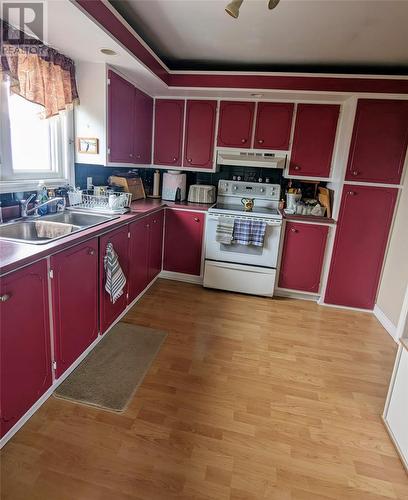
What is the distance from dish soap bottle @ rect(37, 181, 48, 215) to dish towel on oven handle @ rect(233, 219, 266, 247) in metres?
1.75

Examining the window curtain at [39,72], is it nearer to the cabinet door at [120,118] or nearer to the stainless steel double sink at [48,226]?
the cabinet door at [120,118]

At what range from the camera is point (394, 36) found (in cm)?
228

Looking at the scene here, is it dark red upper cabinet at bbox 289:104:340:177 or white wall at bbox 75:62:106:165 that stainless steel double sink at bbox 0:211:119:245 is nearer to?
white wall at bbox 75:62:106:165

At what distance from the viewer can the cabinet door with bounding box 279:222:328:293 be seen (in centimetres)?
316

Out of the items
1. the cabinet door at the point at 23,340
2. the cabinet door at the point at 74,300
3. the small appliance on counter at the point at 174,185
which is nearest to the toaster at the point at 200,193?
the small appliance on counter at the point at 174,185

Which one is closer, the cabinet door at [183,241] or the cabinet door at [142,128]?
the cabinet door at [142,128]

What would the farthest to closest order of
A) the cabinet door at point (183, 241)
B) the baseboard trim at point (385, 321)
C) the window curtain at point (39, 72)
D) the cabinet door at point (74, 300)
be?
the cabinet door at point (183, 241), the baseboard trim at point (385, 321), the window curtain at point (39, 72), the cabinet door at point (74, 300)

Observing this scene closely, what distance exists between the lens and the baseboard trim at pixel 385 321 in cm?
274

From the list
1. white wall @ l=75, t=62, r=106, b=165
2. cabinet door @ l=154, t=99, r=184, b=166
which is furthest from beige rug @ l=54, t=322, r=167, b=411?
cabinet door @ l=154, t=99, r=184, b=166

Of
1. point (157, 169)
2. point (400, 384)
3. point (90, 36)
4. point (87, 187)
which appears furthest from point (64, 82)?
point (400, 384)

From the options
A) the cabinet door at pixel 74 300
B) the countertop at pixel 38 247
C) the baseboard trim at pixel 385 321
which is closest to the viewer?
the countertop at pixel 38 247

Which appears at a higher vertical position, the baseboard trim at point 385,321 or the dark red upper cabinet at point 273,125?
the dark red upper cabinet at point 273,125

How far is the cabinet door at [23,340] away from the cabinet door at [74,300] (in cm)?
Result: 10

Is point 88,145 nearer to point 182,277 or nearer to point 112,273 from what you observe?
point 112,273
